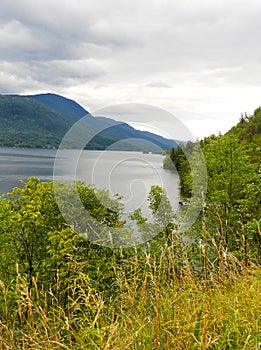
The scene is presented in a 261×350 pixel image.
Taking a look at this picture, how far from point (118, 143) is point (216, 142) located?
1399cm

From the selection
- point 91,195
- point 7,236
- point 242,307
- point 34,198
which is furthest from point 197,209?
point 242,307

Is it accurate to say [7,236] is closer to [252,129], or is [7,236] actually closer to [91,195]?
[91,195]

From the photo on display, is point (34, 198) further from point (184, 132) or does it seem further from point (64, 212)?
point (184, 132)

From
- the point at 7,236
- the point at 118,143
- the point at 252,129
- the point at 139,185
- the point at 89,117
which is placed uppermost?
the point at 252,129

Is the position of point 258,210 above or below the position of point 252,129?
below

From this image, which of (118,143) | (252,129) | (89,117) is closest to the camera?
(89,117)

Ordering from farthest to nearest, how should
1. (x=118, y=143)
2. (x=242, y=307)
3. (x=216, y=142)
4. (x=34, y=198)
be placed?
(x=216, y=142) → (x=34, y=198) → (x=118, y=143) → (x=242, y=307)

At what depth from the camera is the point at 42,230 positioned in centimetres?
1911

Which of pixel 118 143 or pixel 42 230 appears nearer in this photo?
pixel 118 143

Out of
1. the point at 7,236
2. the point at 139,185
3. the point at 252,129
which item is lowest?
the point at 7,236

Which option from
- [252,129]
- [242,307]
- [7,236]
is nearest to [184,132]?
[242,307]

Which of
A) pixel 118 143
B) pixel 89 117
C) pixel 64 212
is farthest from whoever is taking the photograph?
pixel 64 212

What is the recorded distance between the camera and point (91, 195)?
18.3 metres

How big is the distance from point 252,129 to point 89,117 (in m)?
92.7
